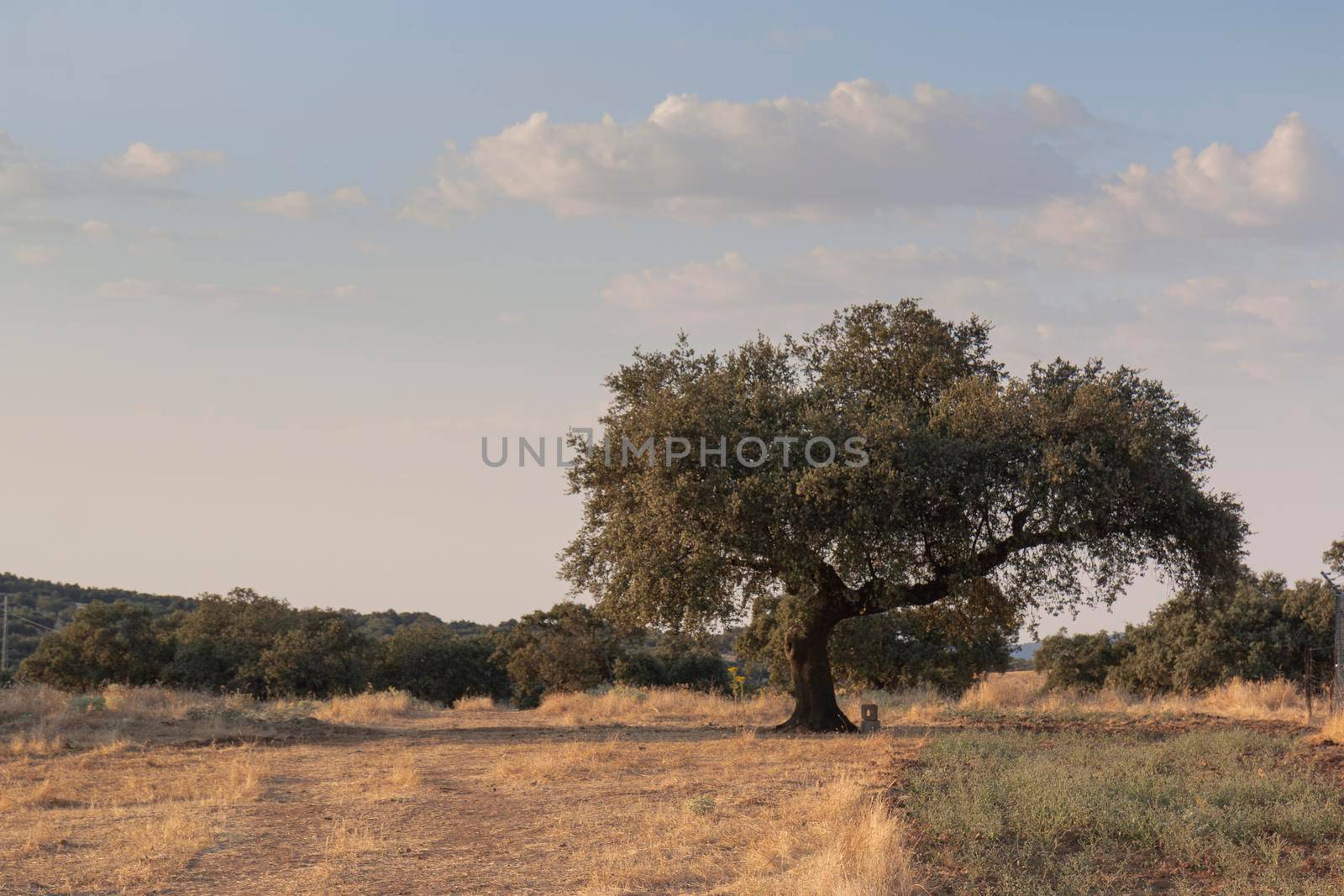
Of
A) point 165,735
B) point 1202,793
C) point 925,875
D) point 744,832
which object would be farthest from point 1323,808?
point 165,735

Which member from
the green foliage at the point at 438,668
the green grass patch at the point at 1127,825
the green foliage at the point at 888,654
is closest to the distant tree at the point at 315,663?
the green foliage at the point at 438,668

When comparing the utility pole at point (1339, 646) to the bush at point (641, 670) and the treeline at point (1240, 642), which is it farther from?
the bush at point (641, 670)

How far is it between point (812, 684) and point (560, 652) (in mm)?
22054

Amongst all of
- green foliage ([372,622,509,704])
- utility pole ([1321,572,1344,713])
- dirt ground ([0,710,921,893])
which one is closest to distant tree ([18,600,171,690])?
green foliage ([372,622,509,704])

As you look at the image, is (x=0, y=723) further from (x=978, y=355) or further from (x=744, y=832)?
(x=978, y=355)

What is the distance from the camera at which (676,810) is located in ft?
45.6

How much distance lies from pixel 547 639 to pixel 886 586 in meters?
26.1

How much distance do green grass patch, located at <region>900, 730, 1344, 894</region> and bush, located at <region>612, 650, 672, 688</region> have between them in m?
29.9

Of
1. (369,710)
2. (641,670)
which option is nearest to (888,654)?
(641,670)

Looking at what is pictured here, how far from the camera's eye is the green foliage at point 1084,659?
48.3 m

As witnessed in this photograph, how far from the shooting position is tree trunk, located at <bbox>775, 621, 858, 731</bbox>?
2453cm

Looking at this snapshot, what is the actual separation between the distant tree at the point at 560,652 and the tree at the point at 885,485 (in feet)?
71.7

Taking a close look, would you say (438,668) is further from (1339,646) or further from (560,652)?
(1339,646)

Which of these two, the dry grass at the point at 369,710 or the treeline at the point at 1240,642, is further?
the treeline at the point at 1240,642
